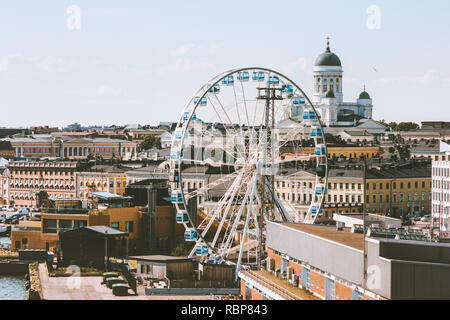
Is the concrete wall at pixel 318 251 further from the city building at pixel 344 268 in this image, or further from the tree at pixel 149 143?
the tree at pixel 149 143

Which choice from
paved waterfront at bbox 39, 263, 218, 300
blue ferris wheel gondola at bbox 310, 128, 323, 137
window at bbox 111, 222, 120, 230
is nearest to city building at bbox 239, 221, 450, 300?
paved waterfront at bbox 39, 263, 218, 300

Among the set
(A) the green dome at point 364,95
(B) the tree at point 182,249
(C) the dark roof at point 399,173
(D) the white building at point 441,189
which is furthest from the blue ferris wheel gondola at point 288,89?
(A) the green dome at point 364,95

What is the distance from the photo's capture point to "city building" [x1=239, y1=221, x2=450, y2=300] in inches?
590

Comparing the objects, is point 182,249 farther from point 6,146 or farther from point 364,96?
point 364,96

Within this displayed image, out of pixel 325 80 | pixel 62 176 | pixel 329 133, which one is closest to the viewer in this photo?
pixel 62 176

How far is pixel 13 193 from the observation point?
72.2 metres

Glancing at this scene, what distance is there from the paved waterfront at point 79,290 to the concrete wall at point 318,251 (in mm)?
4740

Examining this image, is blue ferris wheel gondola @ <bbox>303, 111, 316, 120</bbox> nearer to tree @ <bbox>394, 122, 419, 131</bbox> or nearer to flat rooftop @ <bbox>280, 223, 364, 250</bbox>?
flat rooftop @ <bbox>280, 223, 364, 250</bbox>

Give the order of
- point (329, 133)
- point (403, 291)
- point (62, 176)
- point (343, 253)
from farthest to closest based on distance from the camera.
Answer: point (329, 133), point (62, 176), point (343, 253), point (403, 291)

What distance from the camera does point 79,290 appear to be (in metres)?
29.0

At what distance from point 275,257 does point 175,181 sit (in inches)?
248
